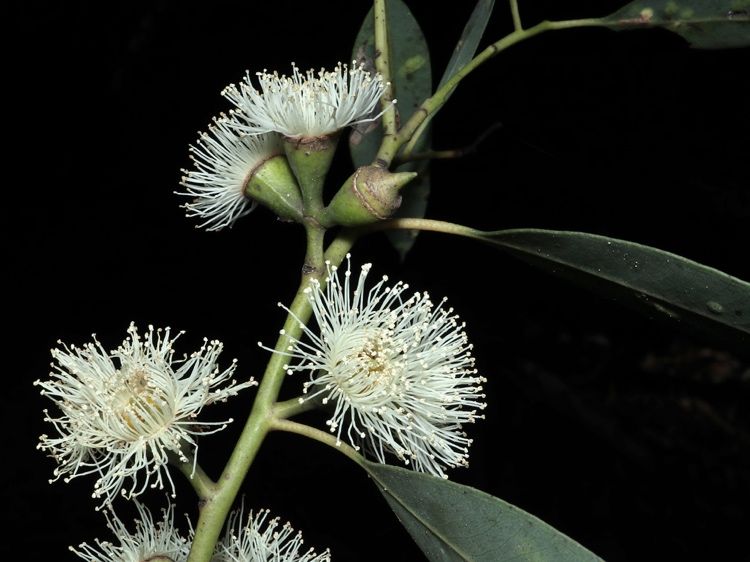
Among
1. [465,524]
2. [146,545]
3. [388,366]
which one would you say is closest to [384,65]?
[388,366]

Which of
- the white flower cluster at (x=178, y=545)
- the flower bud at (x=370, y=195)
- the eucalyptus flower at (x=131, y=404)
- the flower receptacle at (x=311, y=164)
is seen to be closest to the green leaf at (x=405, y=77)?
the flower receptacle at (x=311, y=164)

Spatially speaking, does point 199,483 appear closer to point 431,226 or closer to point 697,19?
point 431,226

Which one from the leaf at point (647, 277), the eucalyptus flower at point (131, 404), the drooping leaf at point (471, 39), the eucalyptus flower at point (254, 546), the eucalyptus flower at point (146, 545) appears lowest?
the eucalyptus flower at point (254, 546)

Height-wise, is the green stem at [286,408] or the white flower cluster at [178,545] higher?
the green stem at [286,408]

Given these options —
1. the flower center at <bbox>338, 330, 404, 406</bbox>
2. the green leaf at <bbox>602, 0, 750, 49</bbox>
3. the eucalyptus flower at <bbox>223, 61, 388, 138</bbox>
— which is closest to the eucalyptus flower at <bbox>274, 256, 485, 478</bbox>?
the flower center at <bbox>338, 330, 404, 406</bbox>

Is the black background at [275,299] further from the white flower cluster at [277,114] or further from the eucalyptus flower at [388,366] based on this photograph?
the eucalyptus flower at [388,366]

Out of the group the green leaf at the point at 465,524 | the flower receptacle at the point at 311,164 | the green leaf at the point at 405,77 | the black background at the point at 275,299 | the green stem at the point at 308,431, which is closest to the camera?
the green leaf at the point at 465,524

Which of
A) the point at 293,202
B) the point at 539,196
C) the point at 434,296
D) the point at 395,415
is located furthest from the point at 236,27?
the point at 395,415
